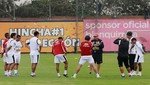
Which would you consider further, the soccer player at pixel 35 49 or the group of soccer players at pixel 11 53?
the group of soccer players at pixel 11 53

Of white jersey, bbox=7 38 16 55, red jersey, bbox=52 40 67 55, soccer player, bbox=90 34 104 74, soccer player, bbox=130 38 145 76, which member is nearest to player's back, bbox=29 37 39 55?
red jersey, bbox=52 40 67 55

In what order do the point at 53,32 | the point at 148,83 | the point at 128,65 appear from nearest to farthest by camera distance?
the point at 148,83 < the point at 128,65 < the point at 53,32

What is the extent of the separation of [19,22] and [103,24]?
916 cm

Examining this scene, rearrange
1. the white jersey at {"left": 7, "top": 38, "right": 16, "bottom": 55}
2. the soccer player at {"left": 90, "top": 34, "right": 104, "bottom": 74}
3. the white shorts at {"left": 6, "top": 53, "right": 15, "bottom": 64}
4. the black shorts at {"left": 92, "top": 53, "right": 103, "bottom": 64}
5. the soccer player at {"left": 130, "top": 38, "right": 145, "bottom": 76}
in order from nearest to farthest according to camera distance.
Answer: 1. the white jersey at {"left": 7, "top": 38, "right": 16, "bottom": 55}
2. the white shorts at {"left": 6, "top": 53, "right": 15, "bottom": 64}
3. the soccer player at {"left": 130, "top": 38, "right": 145, "bottom": 76}
4. the soccer player at {"left": 90, "top": 34, "right": 104, "bottom": 74}
5. the black shorts at {"left": 92, "top": 53, "right": 103, "bottom": 64}

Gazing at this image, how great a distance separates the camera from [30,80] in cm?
2067

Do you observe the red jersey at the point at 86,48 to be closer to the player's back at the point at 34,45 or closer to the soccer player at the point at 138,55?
the player's back at the point at 34,45

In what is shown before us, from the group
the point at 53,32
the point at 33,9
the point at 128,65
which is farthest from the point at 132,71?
the point at 33,9

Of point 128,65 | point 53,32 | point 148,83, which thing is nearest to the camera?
point 148,83

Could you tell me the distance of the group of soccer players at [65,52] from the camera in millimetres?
22172

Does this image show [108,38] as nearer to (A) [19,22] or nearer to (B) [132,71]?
(A) [19,22]

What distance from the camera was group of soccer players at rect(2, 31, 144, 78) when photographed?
22.2 metres

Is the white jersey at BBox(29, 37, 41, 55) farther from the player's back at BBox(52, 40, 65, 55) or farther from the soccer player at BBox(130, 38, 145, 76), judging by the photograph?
the soccer player at BBox(130, 38, 145, 76)

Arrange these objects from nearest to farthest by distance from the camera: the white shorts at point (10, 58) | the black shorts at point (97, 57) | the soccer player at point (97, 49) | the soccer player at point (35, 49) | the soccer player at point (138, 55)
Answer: the soccer player at point (35, 49) < the white shorts at point (10, 58) < the soccer player at point (138, 55) < the soccer player at point (97, 49) < the black shorts at point (97, 57)

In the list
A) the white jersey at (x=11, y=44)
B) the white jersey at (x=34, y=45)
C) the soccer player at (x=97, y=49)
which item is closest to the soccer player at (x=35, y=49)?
the white jersey at (x=34, y=45)
